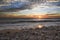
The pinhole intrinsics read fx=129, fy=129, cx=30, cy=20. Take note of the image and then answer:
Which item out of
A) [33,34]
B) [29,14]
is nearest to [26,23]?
[29,14]

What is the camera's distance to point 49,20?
5.78 feet

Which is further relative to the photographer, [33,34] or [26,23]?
[26,23]

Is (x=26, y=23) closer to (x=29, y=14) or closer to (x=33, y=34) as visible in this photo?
(x=29, y=14)

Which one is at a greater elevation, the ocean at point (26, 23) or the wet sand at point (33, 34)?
the ocean at point (26, 23)

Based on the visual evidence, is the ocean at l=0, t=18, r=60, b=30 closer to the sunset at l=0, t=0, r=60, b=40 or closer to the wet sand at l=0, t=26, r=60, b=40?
the sunset at l=0, t=0, r=60, b=40

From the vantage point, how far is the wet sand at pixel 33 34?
55.6 inches

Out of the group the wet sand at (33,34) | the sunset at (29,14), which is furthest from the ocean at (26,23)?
the wet sand at (33,34)

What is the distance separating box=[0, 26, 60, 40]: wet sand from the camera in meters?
1.41

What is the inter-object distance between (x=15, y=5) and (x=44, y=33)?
23.6 inches

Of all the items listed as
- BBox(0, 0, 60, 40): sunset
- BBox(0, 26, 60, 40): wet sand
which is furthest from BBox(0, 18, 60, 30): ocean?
BBox(0, 26, 60, 40): wet sand

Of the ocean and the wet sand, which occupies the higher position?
the ocean

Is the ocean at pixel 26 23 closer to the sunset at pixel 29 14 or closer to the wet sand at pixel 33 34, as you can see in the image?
the sunset at pixel 29 14

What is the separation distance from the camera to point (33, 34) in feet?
4.86

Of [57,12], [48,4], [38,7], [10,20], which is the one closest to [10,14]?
[10,20]
